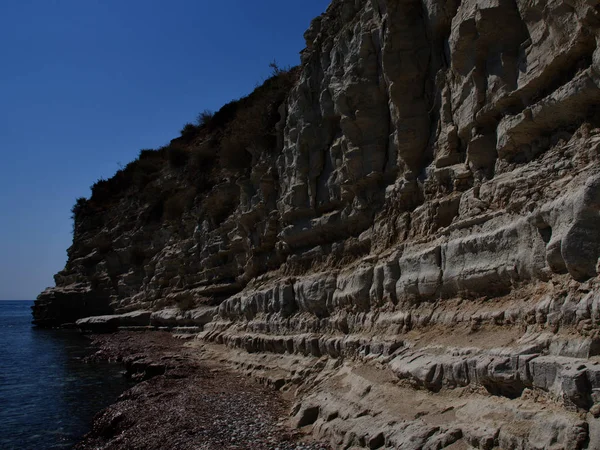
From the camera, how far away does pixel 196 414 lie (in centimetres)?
1148

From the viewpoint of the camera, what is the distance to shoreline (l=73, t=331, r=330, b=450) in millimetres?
9648

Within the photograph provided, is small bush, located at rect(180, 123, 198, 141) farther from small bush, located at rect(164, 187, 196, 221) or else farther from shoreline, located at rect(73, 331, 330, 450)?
shoreline, located at rect(73, 331, 330, 450)

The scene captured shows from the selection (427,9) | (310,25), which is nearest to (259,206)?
(310,25)

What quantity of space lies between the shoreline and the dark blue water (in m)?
0.94

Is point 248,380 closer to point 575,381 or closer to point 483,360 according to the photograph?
point 483,360

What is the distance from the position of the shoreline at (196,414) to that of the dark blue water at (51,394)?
3.09 feet

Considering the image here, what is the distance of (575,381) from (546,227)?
2439 mm

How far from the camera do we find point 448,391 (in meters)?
7.46

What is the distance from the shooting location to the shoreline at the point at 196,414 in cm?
965

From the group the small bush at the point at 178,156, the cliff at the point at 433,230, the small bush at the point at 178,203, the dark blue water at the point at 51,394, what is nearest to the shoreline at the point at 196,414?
the cliff at the point at 433,230

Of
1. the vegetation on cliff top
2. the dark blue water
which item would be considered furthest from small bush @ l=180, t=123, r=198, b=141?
the dark blue water

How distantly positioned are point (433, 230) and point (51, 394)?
14.2 m

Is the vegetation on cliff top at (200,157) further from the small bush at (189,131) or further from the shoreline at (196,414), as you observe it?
the shoreline at (196,414)

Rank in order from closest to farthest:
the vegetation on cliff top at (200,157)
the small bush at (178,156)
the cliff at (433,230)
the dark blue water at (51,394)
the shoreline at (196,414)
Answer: the cliff at (433,230), the shoreline at (196,414), the dark blue water at (51,394), the vegetation on cliff top at (200,157), the small bush at (178,156)
